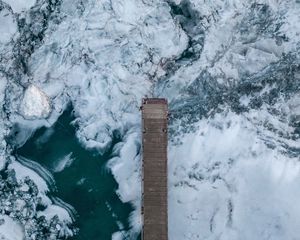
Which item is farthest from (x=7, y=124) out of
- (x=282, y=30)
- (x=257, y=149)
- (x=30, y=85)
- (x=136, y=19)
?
(x=282, y=30)

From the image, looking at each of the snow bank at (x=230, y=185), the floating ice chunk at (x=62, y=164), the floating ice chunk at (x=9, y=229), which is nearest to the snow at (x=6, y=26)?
the floating ice chunk at (x=62, y=164)

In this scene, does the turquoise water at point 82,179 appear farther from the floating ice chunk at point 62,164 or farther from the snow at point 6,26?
the snow at point 6,26

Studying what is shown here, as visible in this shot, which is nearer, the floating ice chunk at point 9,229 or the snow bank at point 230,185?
the snow bank at point 230,185

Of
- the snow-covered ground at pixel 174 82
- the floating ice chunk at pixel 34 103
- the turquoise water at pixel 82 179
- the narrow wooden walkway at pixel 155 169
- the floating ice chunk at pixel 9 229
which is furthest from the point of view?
the floating ice chunk at pixel 34 103

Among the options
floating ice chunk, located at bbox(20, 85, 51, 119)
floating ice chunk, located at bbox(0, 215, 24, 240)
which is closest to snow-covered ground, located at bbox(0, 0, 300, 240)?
floating ice chunk, located at bbox(20, 85, 51, 119)

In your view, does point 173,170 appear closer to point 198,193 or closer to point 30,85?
point 198,193

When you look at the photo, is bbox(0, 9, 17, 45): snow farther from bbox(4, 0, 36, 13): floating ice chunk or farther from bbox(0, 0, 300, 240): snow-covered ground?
bbox(4, 0, 36, 13): floating ice chunk
